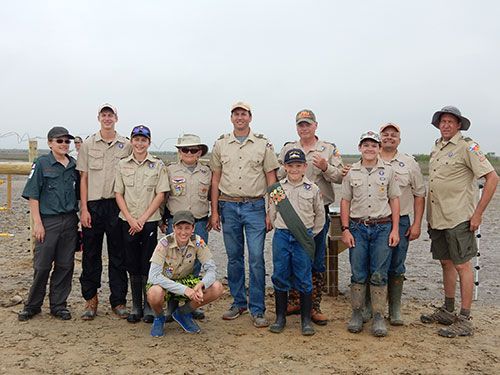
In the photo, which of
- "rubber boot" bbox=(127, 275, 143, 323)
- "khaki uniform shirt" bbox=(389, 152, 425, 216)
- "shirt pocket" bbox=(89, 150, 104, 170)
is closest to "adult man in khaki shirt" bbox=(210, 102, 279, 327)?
"rubber boot" bbox=(127, 275, 143, 323)

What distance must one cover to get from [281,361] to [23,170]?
489cm

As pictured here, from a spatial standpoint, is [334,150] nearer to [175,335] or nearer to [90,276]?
[175,335]

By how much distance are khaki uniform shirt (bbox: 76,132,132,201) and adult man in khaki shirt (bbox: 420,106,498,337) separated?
3256 mm

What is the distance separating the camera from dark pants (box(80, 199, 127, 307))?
5141 millimetres

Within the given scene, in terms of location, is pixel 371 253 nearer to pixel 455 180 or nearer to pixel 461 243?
pixel 461 243

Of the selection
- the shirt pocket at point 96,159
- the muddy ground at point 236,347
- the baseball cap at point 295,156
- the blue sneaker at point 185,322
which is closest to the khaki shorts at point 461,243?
the muddy ground at point 236,347

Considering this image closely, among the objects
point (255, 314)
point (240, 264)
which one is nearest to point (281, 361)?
point (255, 314)

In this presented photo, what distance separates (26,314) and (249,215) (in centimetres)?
252

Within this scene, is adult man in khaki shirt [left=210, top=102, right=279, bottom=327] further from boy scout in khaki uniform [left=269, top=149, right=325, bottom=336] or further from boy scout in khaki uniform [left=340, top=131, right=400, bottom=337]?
boy scout in khaki uniform [left=340, top=131, right=400, bottom=337]

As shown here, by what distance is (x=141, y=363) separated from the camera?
4.14 meters

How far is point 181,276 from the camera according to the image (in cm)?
484

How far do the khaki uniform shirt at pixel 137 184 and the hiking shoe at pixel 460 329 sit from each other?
9.93ft

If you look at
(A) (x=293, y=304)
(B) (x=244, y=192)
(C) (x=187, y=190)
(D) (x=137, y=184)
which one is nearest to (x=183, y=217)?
(C) (x=187, y=190)

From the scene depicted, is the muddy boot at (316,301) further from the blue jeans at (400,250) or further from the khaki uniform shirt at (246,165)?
the khaki uniform shirt at (246,165)
